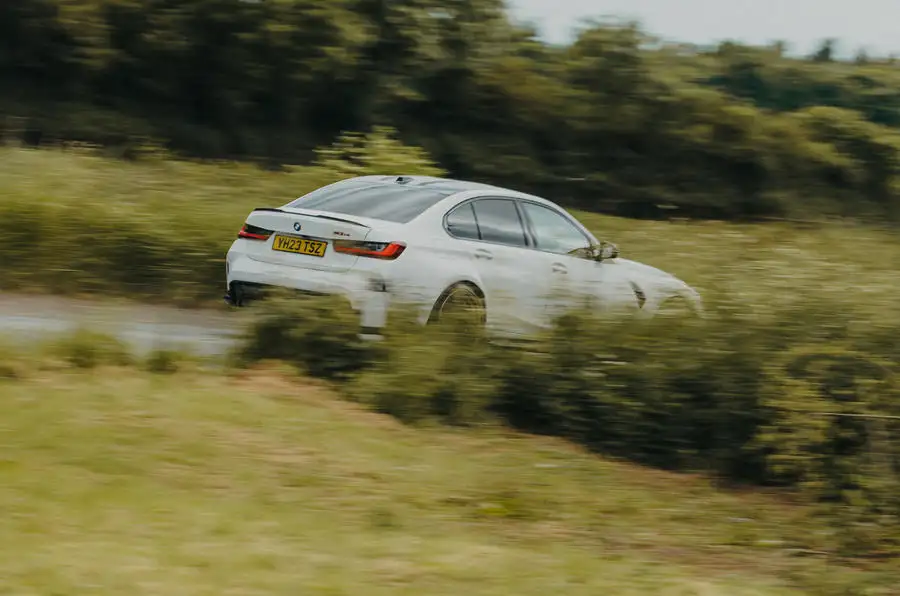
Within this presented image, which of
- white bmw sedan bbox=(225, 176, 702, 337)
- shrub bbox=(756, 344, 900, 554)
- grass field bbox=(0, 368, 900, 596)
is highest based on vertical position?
white bmw sedan bbox=(225, 176, 702, 337)

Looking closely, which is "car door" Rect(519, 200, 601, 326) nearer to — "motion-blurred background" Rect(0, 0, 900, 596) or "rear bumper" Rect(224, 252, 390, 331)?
"motion-blurred background" Rect(0, 0, 900, 596)

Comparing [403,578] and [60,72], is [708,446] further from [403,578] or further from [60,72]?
[60,72]

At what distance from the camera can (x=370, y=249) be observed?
9516 millimetres

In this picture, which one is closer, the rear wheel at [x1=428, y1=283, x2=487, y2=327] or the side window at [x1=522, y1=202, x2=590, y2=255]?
the rear wheel at [x1=428, y1=283, x2=487, y2=327]

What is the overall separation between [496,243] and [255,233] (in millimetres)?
1982

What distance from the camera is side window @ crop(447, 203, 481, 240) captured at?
10.3 m

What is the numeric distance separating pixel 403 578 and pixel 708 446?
343 centimetres

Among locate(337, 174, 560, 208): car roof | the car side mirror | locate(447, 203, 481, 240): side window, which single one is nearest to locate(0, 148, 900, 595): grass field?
the car side mirror

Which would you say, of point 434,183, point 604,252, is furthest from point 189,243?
point 604,252

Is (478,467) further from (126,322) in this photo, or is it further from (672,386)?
(126,322)

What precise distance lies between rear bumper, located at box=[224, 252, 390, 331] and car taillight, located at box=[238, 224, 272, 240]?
0.56 feet

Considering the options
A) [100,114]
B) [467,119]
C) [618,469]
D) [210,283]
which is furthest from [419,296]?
[467,119]

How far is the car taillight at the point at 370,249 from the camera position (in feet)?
31.2

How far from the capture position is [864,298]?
8.00 metres
